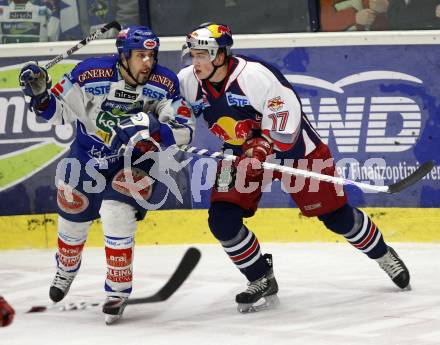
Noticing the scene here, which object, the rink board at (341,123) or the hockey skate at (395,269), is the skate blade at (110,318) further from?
the rink board at (341,123)

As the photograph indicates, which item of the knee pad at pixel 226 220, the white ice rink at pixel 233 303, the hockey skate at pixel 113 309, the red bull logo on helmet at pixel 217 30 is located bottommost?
the white ice rink at pixel 233 303

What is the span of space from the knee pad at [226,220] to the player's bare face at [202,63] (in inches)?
21.4

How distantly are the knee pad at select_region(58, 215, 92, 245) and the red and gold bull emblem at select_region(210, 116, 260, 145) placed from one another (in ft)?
2.49

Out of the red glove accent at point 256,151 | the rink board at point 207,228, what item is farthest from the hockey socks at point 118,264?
the rink board at point 207,228

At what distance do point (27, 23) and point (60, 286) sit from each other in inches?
89.2

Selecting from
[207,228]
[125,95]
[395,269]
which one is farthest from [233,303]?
[207,228]

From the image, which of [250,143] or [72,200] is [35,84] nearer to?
[72,200]

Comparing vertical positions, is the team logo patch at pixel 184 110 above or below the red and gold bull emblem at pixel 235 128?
above

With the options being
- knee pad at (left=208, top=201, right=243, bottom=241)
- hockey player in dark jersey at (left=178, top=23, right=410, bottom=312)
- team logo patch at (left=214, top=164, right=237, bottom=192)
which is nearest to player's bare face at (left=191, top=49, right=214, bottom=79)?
hockey player in dark jersey at (left=178, top=23, right=410, bottom=312)

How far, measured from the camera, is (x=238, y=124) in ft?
17.1

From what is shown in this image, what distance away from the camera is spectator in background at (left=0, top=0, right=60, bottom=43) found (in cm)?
727

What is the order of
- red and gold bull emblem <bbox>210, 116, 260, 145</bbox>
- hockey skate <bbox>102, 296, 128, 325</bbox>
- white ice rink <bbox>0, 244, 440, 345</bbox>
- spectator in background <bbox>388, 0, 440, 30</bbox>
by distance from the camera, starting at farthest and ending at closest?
spectator in background <bbox>388, 0, 440, 30</bbox>, red and gold bull emblem <bbox>210, 116, 260, 145</bbox>, hockey skate <bbox>102, 296, 128, 325</bbox>, white ice rink <bbox>0, 244, 440, 345</bbox>

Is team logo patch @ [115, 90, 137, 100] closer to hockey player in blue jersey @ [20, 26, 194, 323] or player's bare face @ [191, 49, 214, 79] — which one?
hockey player in blue jersey @ [20, 26, 194, 323]

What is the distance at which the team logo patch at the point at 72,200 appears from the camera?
5410 millimetres
